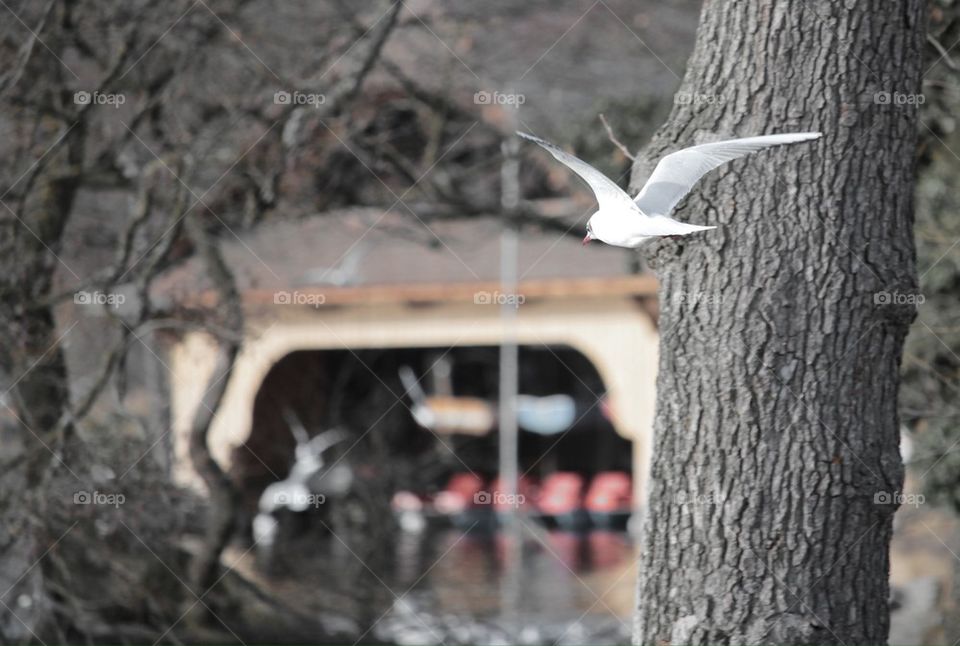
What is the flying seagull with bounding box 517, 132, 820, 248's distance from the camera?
327 cm

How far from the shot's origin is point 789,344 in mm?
3861

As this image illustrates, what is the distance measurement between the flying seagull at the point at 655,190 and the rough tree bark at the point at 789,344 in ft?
1.50

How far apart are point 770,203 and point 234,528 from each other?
5.28m

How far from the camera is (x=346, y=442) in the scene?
11.4 metres
